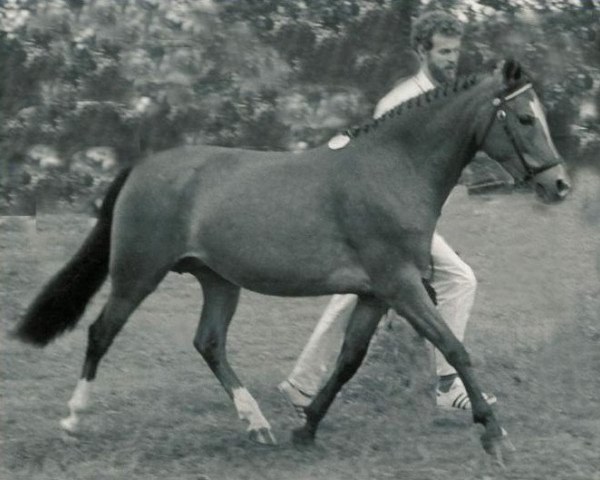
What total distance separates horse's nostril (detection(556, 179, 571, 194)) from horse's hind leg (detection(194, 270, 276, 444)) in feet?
5.95

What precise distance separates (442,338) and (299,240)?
808mm

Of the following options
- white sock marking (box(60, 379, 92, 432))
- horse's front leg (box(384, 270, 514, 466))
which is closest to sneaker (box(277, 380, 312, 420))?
white sock marking (box(60, 379, 92, 432))

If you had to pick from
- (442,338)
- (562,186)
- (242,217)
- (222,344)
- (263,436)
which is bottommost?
(263,436)

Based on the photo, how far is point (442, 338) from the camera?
555 centimetres

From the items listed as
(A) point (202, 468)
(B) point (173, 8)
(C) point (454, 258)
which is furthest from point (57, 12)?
(A) point (202, 468)

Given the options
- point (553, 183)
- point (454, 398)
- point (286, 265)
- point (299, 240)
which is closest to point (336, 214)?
point (299, 240)

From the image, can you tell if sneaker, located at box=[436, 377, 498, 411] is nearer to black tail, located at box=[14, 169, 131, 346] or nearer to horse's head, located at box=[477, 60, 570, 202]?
horse's head, located at box=[477, 60, 570, 202]

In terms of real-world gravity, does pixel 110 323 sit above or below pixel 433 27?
below

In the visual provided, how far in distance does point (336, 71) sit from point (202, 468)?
Answer: 4.46 metres

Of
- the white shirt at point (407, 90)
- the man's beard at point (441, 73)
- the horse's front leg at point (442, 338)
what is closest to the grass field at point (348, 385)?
the horse's front leg at point (442, 338)

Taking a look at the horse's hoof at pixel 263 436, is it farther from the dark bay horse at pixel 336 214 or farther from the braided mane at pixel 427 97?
the braided mane at pixel 427 97

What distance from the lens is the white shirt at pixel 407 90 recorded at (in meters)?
6.42

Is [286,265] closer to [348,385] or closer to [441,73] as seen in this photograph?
[441,73]

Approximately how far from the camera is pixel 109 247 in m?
6.54
